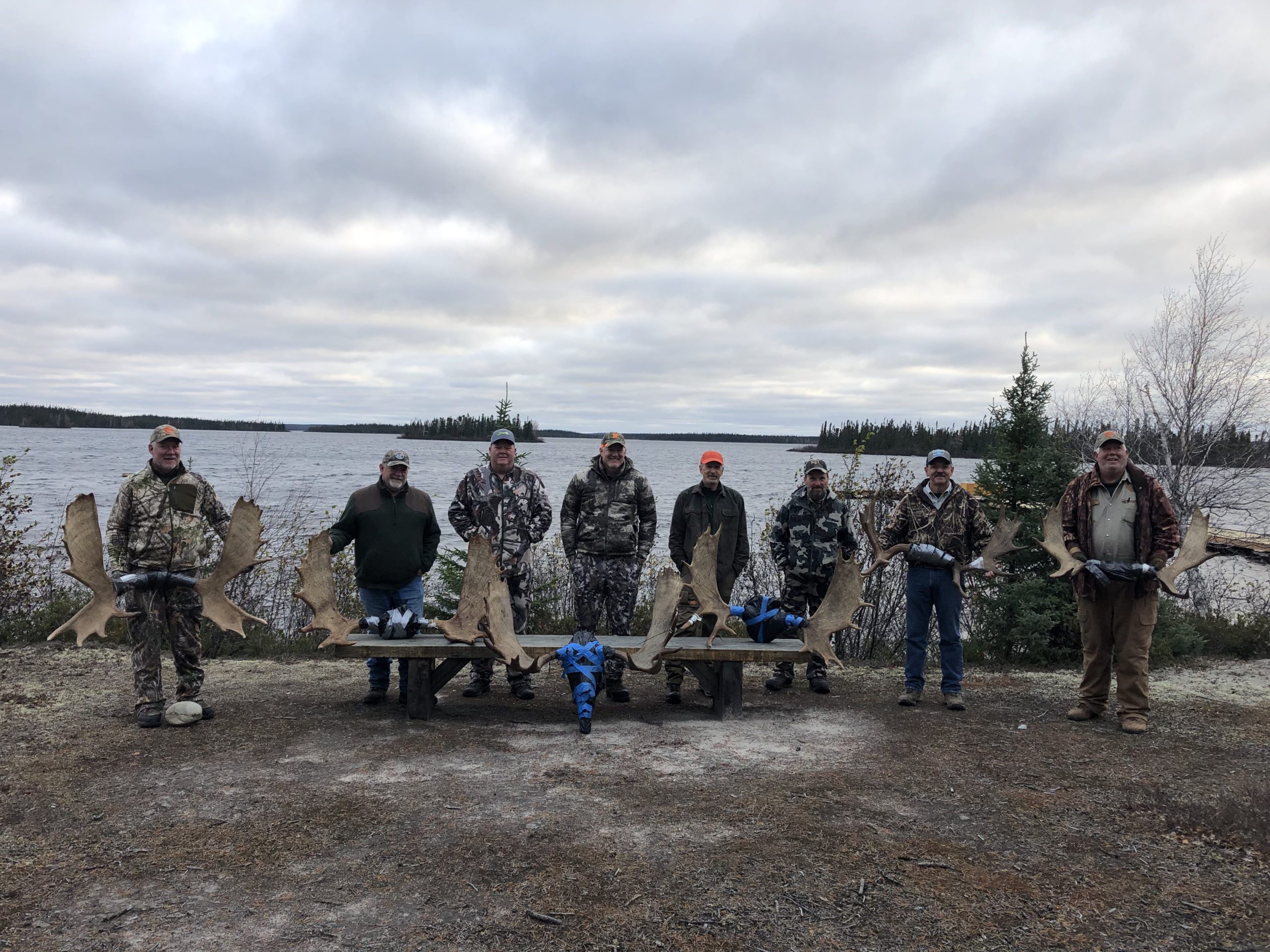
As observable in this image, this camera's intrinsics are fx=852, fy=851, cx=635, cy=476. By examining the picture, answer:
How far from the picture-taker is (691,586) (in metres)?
6.27

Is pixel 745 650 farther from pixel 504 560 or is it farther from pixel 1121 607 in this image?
pixel 1121 607

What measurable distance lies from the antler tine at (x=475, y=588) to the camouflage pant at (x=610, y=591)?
1.13 meters

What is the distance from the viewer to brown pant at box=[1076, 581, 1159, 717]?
6285 millimetres

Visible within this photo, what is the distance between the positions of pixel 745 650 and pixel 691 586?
628 mm

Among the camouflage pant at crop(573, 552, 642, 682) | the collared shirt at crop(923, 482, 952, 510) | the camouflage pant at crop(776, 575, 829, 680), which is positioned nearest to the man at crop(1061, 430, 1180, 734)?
the collared shirt at crop(923, 482, 952, 510)

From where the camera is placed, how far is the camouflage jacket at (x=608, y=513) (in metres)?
7.02

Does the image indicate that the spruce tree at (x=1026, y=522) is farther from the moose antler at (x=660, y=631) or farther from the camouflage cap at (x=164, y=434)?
the camouflage cap at (x=164, y=434)

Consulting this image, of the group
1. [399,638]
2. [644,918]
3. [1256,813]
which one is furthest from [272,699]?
[1256,813]

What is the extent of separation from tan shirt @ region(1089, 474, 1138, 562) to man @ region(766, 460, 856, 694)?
1851 millimetres

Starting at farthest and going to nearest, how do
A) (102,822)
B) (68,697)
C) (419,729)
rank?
1. (68,697)
2. (419,729)
3. (102,822)

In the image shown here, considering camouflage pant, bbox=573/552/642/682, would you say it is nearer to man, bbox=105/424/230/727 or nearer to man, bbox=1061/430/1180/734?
man, bbox=105/424/230/727

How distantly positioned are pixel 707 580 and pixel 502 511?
72.0 inches

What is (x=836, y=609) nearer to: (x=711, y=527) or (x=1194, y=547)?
(x=711, y=527)

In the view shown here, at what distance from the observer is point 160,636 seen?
20.2 ft
